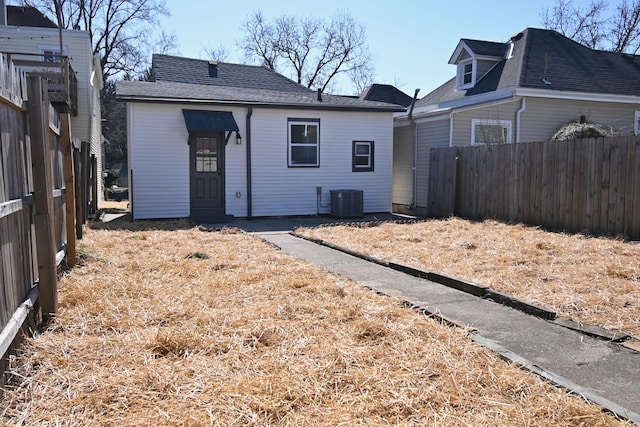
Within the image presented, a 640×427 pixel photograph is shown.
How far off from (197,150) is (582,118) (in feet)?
35.0

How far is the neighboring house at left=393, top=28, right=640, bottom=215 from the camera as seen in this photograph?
45.5 ft

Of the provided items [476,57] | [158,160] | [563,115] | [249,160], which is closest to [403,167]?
[476,57]

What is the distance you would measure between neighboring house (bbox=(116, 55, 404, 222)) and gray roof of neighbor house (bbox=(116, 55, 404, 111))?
0.13 ft

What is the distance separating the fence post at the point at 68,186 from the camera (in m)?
5.57

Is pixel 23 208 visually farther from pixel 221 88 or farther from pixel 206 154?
pixel 221 88

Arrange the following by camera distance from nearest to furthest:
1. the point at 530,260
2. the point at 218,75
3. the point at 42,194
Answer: the point at 42,194
the point at 530,260
the point at 218,75

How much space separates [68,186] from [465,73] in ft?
45.4

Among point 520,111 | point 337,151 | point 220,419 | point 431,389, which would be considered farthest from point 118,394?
point 520,111

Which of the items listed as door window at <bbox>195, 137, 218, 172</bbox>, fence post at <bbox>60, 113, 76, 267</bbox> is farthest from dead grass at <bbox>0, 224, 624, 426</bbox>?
door window at <bbox>195, 137, 218, 172</bbox>

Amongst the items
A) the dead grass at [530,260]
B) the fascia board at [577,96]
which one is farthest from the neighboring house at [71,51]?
the fascia board at [577,96]

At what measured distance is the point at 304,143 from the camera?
44.2ft

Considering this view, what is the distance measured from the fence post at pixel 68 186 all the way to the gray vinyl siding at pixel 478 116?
34.0 ft

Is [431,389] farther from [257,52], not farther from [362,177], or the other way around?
[257,52]

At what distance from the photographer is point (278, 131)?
13.1m
